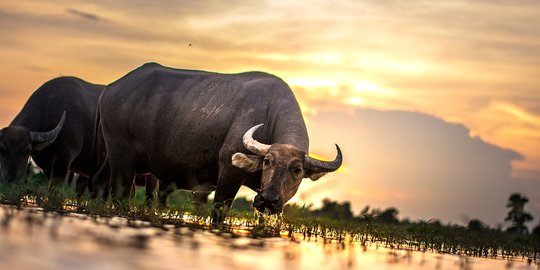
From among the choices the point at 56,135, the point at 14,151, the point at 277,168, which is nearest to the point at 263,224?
the point at 277,168

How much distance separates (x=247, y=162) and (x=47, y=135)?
284 inches

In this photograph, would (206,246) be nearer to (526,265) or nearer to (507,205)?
(526,265)

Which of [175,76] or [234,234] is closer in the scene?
[234,234]

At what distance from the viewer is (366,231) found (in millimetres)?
11297

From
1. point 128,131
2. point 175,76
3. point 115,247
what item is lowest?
point 115,247

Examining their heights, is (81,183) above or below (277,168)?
below

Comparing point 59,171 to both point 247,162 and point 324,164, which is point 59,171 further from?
point 324,164

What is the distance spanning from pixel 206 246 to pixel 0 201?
5557mm

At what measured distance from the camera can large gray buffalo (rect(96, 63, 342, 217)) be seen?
1027 centimetres

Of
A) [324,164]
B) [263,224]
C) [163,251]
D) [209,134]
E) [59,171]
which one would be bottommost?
[163,251]

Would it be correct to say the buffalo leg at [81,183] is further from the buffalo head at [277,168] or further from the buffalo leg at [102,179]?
the buffalo head at [277,168]

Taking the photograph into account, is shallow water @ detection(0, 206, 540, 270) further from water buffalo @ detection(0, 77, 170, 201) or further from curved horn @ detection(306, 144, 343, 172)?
water buffalo @ detection(0, 77, 170, 201)

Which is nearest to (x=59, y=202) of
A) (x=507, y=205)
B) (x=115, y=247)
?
(x=115, y=247)

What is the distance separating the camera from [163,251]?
5625 mm
